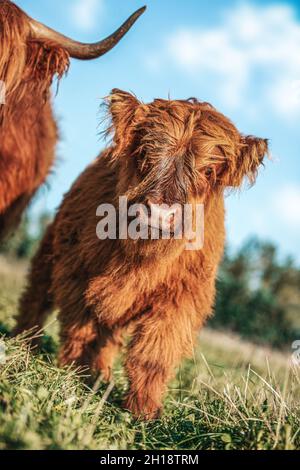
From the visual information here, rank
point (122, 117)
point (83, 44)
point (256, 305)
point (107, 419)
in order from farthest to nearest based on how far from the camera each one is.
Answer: point (256, 305), point (83, 44), point (122, 117), point (107, 419)

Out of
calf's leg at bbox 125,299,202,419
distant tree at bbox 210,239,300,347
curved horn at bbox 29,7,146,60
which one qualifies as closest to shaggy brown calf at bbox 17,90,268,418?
calf's leg at bbox 125,299,202,419

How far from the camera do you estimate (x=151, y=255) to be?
346 centimetres

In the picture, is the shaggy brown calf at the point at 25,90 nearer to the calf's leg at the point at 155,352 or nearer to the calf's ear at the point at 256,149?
the calf's ear at the point at 256,149

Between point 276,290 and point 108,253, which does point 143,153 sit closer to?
point 108,253

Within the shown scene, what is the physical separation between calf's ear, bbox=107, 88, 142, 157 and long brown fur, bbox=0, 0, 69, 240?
0.76 m

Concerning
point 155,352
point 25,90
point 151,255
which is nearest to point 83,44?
point 25,90

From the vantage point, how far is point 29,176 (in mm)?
5340

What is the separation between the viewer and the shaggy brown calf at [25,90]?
391cm

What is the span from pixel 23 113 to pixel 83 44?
87 centimetres

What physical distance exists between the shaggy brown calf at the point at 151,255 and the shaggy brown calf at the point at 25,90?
763mm

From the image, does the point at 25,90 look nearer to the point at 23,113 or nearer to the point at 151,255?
the point at 23,113

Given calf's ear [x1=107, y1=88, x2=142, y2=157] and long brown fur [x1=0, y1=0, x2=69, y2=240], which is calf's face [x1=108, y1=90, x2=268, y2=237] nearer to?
calf's ear [x1=107, y1=88, x2=142, y2=157]

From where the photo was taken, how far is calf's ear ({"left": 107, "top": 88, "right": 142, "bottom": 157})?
3.62 meters

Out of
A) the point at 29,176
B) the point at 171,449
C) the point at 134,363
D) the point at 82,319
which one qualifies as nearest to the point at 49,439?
the point at 171,449
